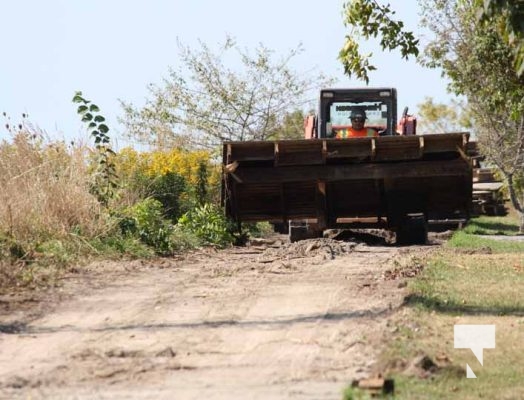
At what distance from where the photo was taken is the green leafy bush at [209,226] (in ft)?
63.3

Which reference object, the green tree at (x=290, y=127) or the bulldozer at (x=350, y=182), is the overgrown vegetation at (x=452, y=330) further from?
the green tree at (x=290, y=127)

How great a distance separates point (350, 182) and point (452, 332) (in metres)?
10.5

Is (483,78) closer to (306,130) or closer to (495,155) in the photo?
(306,130)

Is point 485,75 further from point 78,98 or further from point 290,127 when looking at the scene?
point 290,127

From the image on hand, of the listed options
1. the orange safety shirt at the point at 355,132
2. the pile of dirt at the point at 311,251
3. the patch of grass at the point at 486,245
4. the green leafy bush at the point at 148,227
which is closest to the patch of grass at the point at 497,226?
the orange safety shirt at the point at 355,132

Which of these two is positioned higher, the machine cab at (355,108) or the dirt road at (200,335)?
the machine cab at (355,108)

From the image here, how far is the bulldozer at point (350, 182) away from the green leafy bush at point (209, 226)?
11.0 inches

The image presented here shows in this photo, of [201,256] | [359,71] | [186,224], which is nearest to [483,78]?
[186,224]

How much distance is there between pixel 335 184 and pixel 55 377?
1226 centimetres

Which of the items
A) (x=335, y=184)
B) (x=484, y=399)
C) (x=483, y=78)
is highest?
(x=483, y=78)

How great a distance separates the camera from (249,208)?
64.7ft

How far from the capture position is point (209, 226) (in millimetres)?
19594

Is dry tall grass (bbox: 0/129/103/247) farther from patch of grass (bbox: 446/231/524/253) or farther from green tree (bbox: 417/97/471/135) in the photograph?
green tree (bbox: 417/97/471/135)

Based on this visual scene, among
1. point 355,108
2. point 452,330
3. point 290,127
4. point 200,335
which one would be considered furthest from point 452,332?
point 290,127
